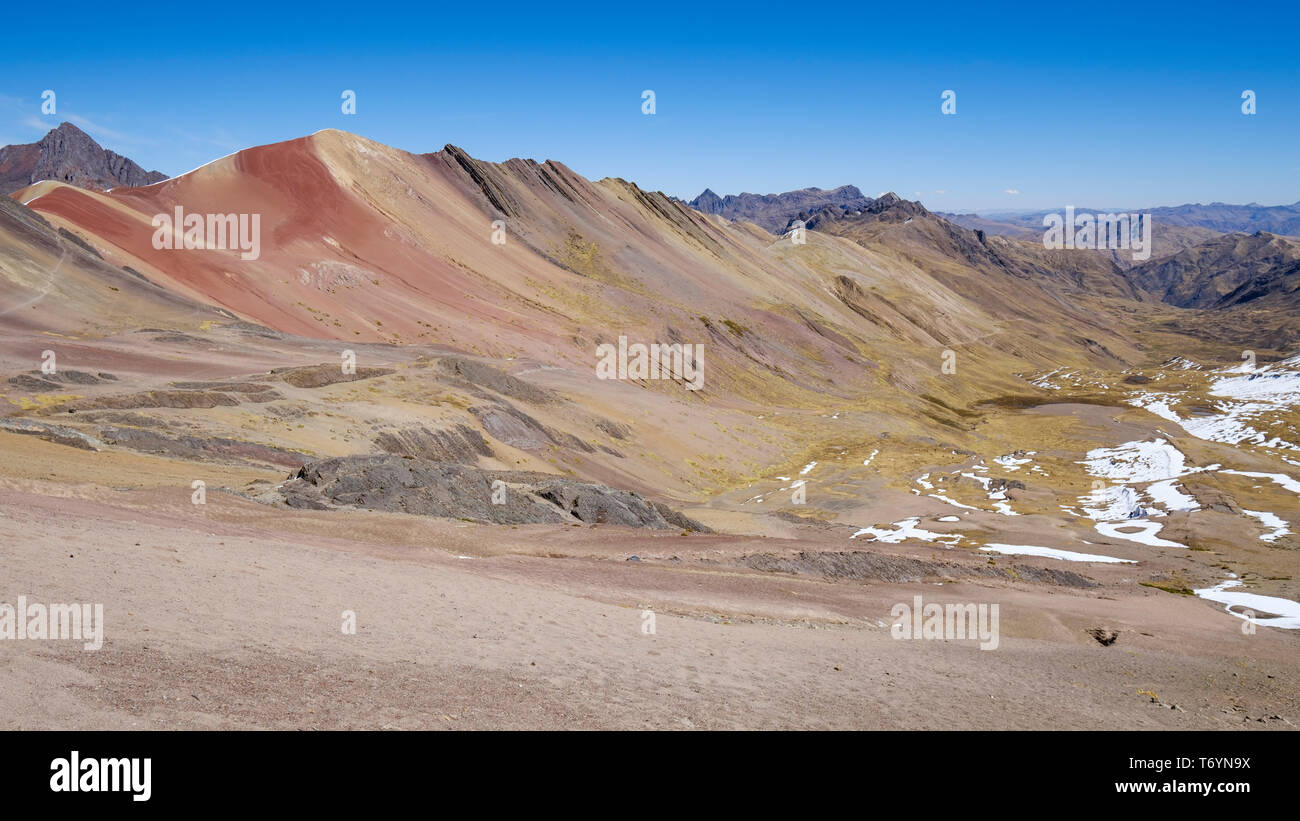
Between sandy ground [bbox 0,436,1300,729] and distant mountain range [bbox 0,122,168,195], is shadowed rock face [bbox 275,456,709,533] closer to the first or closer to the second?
sandy ground [bbox 0,436,1300,729]

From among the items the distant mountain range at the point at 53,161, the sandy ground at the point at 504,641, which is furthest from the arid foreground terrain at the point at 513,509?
the distant mountain range at the point at 53,161

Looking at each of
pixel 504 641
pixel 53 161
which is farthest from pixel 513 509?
pixel 53 161

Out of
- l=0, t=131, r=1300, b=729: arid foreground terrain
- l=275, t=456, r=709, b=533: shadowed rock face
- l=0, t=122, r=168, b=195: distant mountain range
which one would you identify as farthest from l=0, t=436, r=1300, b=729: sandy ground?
l=0, t=122, r=168, b=195: distant mountain range

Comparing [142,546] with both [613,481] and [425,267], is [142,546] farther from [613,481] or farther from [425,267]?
[425,267]

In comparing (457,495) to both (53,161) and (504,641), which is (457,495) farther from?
(53,161)

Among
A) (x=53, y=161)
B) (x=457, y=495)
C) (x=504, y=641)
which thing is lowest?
(x=504, y=641)

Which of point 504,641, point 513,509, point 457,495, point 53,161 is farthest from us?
point 53,161

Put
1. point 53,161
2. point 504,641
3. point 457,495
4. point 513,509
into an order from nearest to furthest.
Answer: point 504,641, point 457,495, point 513,509, point 53,161
